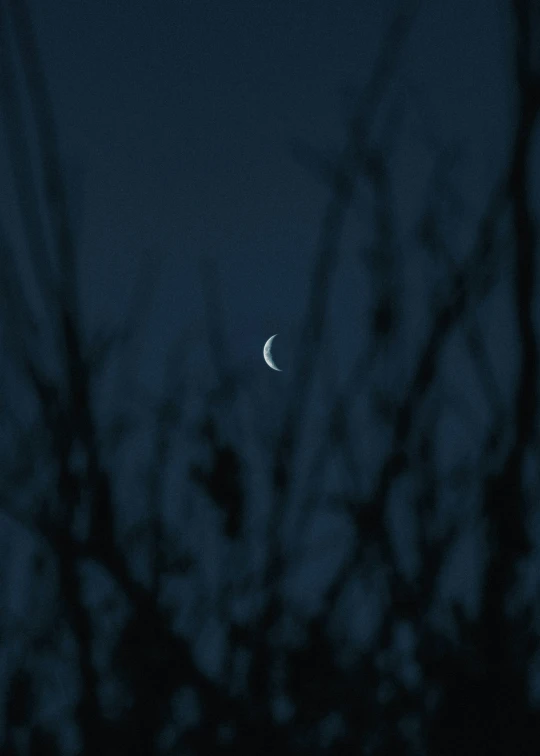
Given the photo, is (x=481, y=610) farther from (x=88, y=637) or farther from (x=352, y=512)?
(x=88, y=637)

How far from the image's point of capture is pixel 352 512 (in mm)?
1716

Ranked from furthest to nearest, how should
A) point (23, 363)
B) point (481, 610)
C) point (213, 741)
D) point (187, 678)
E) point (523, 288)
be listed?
1. point (213, 741)
2. point (23, 363)
3. point (187, 678)
4. point (481, 610)
5. point (523, 288)

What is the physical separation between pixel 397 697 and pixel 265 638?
32cm

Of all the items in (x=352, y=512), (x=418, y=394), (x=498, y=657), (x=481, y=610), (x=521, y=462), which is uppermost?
(x=418, y=394)

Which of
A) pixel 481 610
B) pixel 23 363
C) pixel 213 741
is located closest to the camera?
pixel 481 610

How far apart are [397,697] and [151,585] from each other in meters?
0.58

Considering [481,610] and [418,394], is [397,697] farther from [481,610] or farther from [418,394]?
[418,394]

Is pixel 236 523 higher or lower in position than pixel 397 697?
higher

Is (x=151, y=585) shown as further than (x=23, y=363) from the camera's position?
Yes

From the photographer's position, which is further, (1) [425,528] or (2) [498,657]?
(1) [425,528]

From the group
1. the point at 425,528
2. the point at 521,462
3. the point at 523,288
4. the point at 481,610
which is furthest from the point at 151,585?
the point at 523,288

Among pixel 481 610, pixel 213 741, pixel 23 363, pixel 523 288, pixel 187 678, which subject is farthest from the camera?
pixel 213 741

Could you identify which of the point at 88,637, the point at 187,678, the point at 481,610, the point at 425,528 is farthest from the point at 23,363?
the point at 481,610

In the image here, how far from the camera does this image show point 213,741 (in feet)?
5.75
